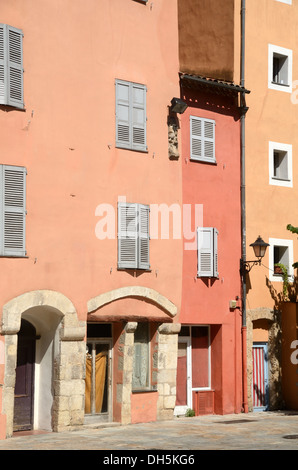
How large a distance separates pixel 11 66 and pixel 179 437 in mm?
8939

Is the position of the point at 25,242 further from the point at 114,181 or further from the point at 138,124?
the point at 138,124

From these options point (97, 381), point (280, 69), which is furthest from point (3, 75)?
point (280, 69)

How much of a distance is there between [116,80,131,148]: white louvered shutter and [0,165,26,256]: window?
305 centimetres

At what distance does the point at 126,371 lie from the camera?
21.6 m

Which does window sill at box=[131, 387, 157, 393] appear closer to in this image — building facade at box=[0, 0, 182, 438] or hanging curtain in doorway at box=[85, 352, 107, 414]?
building facade at box=[0, 0, 182, 438]

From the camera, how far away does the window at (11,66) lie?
765 inches

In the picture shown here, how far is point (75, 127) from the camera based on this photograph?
20.8 meters

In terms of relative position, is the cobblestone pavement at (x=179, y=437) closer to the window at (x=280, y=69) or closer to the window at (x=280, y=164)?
the window at (x=280, y=164)

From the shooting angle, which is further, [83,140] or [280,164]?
[280,164]

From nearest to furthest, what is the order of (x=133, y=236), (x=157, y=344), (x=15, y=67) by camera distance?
(x=15, y=67) < (x=133, y=236) < (x=157, y=344)

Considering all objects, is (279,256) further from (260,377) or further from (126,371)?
(126,371)

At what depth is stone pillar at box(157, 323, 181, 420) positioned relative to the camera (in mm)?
22281

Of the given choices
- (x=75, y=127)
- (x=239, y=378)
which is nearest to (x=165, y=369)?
(x=239, y=378)

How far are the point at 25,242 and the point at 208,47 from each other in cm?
825
